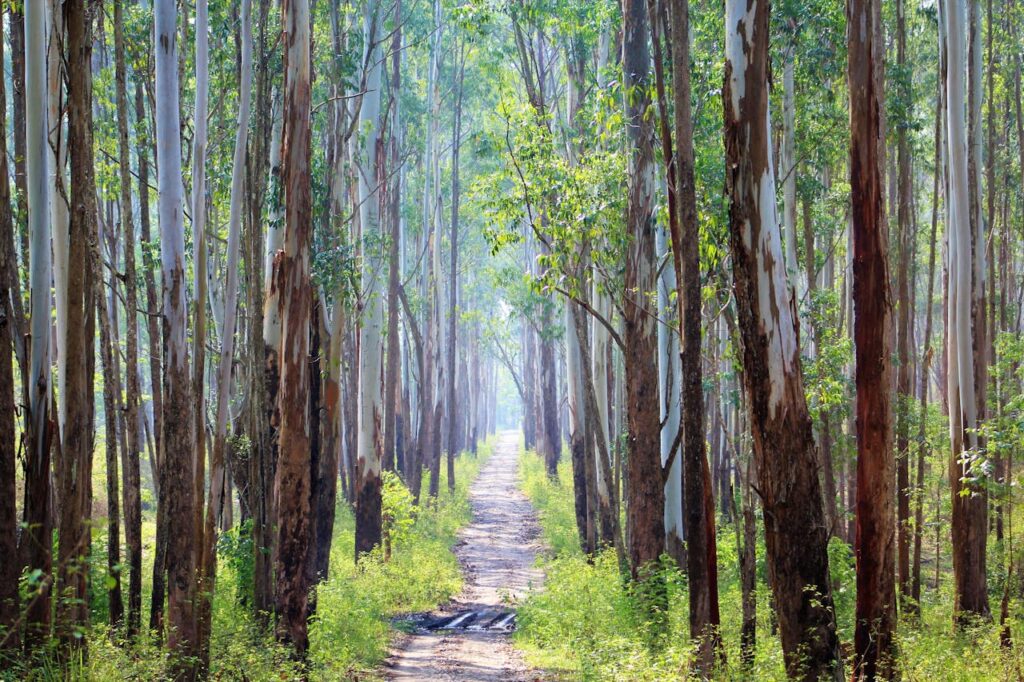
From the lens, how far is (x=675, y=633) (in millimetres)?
9242

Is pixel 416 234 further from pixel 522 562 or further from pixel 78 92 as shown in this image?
pixel 78 92

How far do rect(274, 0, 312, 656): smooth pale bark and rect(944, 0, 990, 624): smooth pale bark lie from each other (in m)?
7.01

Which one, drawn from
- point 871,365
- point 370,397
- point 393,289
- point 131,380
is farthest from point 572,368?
point 871,365

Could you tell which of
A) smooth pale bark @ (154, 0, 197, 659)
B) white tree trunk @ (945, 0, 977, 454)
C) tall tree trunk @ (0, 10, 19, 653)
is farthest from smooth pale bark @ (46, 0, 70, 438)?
white tree trunk @ (945, 0, 977, 454)

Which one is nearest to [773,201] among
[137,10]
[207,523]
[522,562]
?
[207,523]

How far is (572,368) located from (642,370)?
788 centimetres

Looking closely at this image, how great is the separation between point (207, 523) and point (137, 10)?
7.49 metres

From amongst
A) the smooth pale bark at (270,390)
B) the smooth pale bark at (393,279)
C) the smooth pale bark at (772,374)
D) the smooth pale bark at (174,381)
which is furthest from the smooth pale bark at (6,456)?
the smooth pale bark at (393,279)

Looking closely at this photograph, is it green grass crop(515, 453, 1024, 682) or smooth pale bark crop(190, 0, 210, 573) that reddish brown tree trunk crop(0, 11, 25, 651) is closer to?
smooth pale bark crop(190, 0, 210, 573)

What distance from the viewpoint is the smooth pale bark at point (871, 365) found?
24.0ft

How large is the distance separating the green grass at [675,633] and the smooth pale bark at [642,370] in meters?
0.48

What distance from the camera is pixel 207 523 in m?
9.41

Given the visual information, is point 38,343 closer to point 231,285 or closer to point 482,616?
point 231,285

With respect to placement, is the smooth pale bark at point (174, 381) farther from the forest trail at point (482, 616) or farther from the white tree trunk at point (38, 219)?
the forest trail at point (482, 616)
